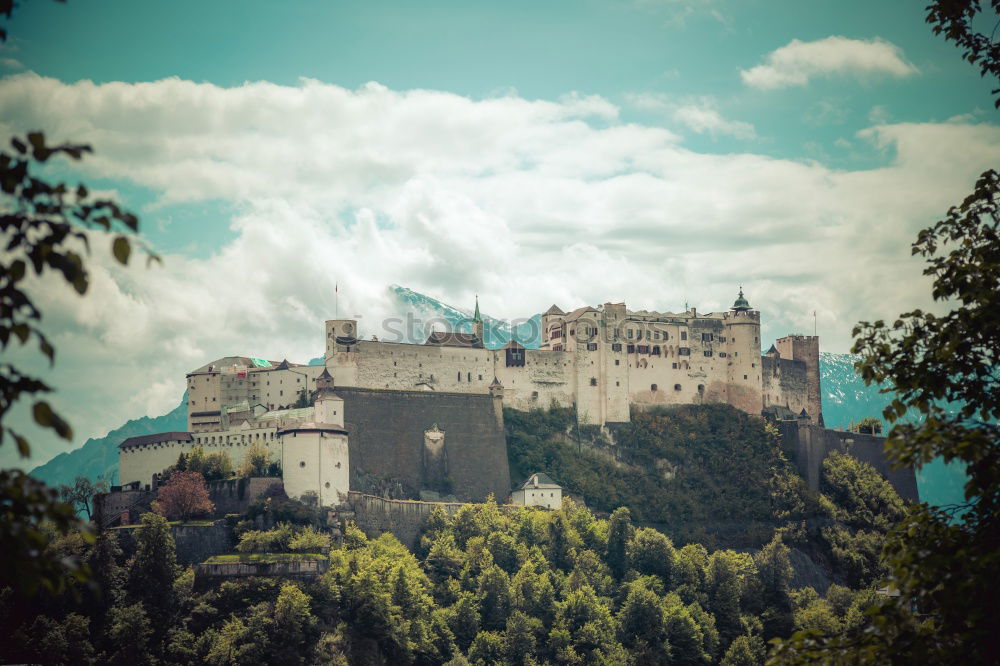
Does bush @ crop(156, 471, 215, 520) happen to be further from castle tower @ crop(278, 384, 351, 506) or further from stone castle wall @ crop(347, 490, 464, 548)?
stone castle wall @ crop(347, 490, 464, 548)

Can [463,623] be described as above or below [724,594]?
below

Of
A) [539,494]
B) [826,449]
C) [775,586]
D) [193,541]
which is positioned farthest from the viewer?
[826,449]

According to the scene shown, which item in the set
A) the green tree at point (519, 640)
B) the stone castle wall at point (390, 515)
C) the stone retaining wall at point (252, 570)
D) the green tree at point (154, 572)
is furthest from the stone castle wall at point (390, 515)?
the green tree at point (154, 572)

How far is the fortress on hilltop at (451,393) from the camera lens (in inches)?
2630

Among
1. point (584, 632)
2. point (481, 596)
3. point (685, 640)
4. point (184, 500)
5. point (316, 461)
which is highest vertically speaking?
point (316, 461)

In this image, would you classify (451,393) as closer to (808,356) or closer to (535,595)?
(535,595)

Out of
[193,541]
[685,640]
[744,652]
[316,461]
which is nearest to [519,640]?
[685,640]

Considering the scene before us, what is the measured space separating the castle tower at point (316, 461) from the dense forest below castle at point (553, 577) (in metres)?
1.31

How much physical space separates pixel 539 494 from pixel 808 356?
28.0 m

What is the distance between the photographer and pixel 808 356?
90625 millimetres

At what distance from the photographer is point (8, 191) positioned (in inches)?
363

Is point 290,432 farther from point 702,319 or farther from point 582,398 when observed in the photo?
point 702,319

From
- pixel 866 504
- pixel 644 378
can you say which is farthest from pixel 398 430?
pixel 866 504

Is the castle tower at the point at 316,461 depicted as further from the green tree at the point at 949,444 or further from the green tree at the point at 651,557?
the green tree at the point at 949,444
